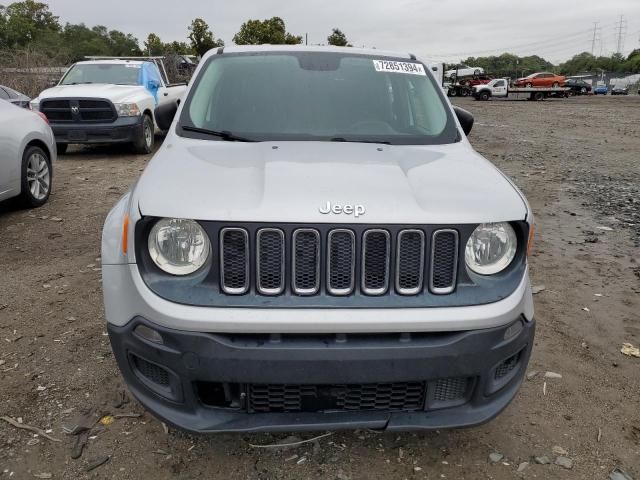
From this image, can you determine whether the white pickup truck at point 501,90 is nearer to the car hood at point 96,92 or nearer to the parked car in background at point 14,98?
the car hood at point 96,92

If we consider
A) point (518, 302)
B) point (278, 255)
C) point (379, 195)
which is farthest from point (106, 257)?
point (518, 302)

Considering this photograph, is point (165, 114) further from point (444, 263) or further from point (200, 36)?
point (200, 36)

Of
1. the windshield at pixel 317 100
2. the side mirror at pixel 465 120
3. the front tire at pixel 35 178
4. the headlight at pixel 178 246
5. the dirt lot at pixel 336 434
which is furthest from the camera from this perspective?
the front tire at pixel 35 178

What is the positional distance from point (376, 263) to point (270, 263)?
415 mm

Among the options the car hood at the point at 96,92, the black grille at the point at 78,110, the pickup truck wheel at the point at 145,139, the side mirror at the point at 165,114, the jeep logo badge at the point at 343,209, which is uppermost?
the car hood at the point at 96,92

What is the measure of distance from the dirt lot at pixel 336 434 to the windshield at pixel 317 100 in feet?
5.18

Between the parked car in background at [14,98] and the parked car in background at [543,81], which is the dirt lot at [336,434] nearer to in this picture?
the parked car in background at [14,98]

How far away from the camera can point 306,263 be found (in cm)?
221

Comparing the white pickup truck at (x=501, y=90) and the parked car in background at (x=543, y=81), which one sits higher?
the parked car in background at (x=543, y=81)

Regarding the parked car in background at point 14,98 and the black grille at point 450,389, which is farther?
the parked car in background at point 14,98

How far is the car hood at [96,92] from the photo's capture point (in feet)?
33.6

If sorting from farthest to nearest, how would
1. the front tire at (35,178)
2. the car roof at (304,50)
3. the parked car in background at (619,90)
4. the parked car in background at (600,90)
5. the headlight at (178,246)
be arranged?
the parked car in background at (600,90), the parked car in background at (619,90), the front tire at (35,178), the car roof at (304,50), the headlight at (178,246)

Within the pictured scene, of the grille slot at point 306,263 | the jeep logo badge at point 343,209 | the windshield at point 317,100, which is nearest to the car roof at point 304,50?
the windshield at point 317,100

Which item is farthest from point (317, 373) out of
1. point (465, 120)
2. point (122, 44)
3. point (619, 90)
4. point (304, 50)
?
point (122, 44)
